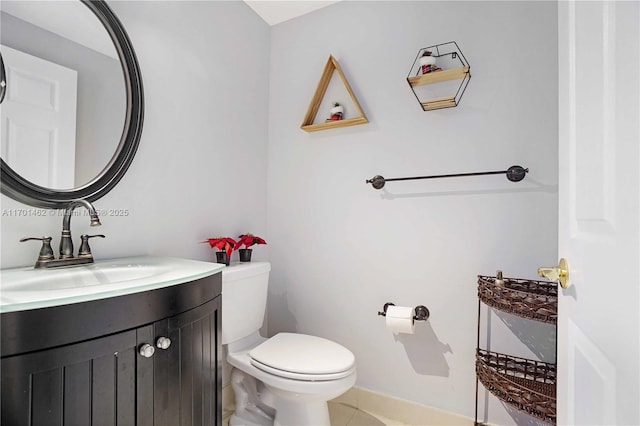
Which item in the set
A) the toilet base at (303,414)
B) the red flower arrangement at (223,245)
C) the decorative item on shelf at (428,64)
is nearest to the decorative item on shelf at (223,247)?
the red flower arrangement at (223,245)

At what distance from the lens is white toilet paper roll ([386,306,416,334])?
62.4 inches

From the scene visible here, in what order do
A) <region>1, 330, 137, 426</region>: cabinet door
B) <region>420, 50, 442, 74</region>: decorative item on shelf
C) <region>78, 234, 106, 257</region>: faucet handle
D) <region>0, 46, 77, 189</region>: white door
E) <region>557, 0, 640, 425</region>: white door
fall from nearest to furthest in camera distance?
<region>557, 0, 640, 425</region>: white door → <region>1, 330, 137, 426</region>: cabinet door → <region>0, 46, 77, 189</region>: white door → <region>78, 234, 106, 257</region>: faucet handle → <region>420, 50, 442, 74</region>: decorative item on shelf

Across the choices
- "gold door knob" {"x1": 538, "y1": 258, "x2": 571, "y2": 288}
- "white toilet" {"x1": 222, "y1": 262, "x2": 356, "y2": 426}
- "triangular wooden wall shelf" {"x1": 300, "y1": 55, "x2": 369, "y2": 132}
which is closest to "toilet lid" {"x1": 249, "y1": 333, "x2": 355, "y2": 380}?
"white toilet" {"x1": 222, "y1": 262, "x2": 356, "y2": 426}

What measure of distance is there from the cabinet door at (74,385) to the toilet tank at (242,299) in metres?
0.67

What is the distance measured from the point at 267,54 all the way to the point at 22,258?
5.92 feet

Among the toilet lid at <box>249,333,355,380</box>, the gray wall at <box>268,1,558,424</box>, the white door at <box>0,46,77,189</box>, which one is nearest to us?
the white door at <box>0,46,77,189</box>

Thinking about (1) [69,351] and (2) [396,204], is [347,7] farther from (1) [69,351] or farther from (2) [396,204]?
(1) [69,351]

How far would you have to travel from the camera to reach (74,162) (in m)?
1.19

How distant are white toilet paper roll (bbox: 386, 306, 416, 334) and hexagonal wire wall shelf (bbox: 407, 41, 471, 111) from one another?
1.06 m

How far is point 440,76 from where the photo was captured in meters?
1.59

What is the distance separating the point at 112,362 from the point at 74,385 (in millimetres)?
80

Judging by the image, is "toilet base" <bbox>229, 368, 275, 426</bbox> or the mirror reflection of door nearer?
the mirror reflection of door

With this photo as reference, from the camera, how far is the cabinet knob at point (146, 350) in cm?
83

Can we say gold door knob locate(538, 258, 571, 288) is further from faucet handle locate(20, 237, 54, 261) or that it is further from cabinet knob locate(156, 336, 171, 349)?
faucet handle locate(20, 237, 54, 261)
